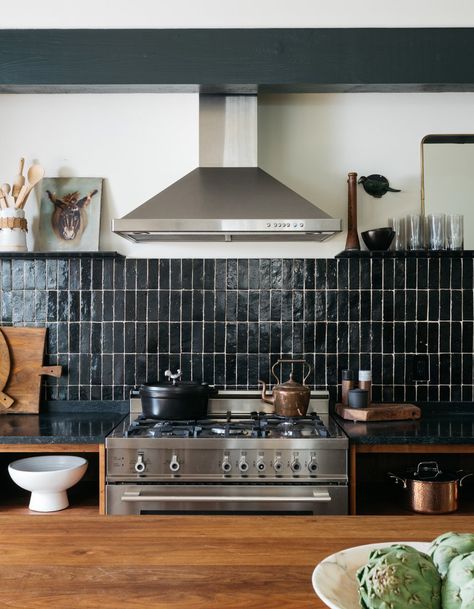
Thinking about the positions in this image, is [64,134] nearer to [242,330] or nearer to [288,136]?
[288,136]

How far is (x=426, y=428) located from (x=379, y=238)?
93 centimetres

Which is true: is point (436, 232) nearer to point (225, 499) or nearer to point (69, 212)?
point (225, 499)

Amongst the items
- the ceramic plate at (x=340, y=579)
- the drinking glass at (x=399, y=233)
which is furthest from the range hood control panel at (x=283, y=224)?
the ceramic plate at (x=340, y=579)

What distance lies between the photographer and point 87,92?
3.00 meters

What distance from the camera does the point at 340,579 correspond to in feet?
3.05

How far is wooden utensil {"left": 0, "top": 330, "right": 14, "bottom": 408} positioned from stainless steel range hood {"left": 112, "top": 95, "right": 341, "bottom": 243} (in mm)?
864

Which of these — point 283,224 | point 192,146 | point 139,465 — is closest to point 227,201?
point 283,224

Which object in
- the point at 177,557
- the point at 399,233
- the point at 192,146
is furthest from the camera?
the point at 192,146

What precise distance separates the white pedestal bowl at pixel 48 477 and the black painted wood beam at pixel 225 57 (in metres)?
1.65

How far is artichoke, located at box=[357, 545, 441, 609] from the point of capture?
2.36 feet

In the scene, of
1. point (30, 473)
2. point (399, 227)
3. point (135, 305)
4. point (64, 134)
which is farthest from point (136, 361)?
point (399, 227)

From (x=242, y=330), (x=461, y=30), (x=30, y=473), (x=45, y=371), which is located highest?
(x=461, y=30)

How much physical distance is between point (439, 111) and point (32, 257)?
7.36 feet

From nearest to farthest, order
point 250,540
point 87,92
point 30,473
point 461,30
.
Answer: point 250,540, point 30,473, point 461,30, point 87,92
